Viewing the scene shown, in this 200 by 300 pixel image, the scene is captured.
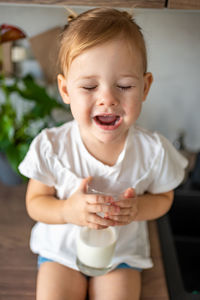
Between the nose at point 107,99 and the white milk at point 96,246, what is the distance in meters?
0.32

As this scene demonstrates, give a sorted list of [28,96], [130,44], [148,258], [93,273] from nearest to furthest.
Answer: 1. [130,44]
2. [93,273]
3. [148,258]
4. [28,96]

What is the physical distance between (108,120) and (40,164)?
0.22 meters

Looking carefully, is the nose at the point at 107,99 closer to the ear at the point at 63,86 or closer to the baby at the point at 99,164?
the baby at the point at 99,164

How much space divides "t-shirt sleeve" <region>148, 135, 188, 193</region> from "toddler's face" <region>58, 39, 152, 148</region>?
0.58 feet

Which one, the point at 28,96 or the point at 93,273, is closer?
the point at 93,273

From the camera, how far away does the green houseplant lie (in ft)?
3.76

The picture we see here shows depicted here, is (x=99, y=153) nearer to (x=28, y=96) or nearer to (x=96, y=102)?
(x=96, y=102)

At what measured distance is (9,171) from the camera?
4.08 ft

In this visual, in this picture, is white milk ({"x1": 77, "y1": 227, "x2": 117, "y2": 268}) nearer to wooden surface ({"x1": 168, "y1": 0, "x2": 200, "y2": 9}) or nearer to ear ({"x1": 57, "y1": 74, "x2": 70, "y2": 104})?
ear ({"x1": 57, "y1": 74, "x2": 70, "y2": 104})

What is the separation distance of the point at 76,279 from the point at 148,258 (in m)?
0.23

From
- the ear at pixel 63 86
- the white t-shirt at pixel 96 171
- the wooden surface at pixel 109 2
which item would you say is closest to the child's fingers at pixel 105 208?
the white t-shirt at pixel 96 171

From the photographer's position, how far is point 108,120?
2.53 feet

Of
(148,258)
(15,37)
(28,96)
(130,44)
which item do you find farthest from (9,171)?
(130,44)

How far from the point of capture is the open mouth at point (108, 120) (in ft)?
2.49
